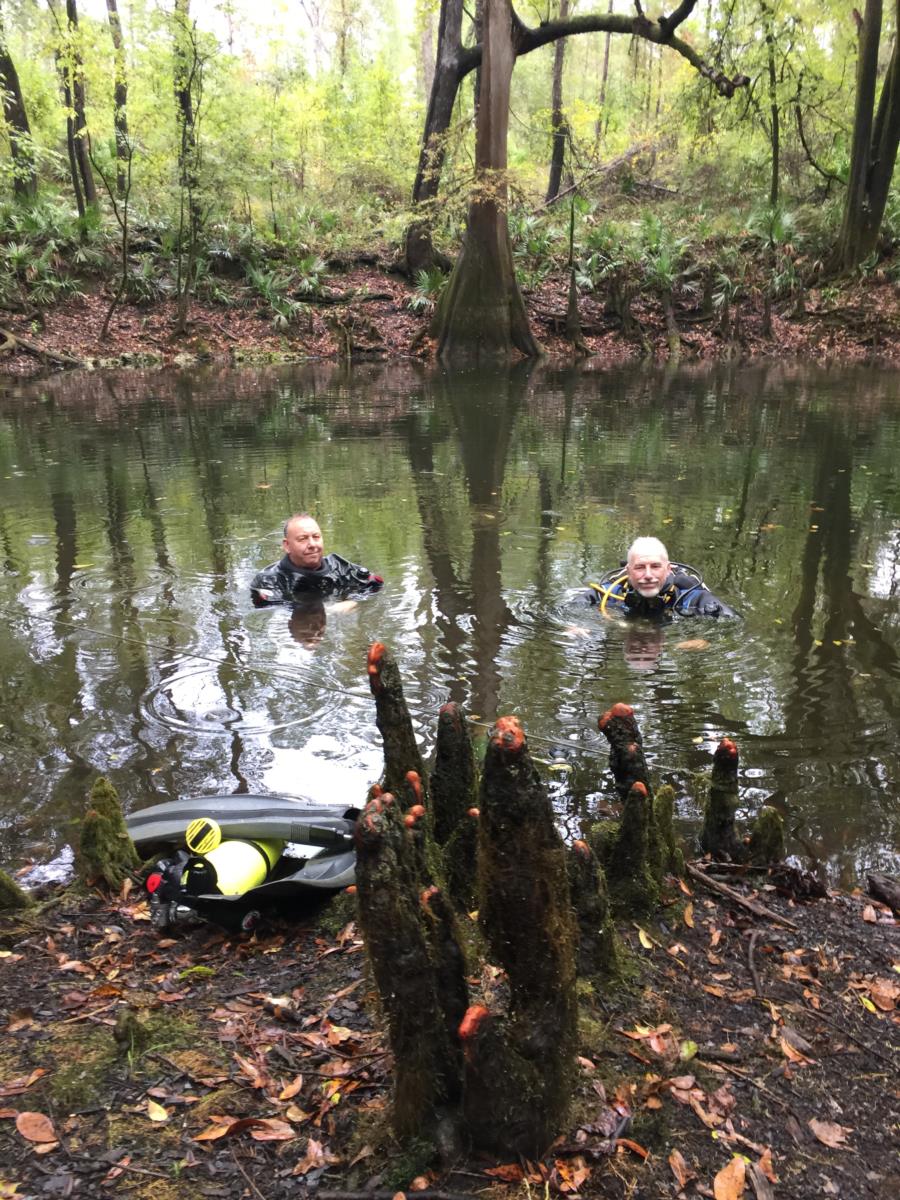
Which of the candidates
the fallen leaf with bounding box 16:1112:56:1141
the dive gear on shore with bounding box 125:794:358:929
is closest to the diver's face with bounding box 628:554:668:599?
the dive gear on shore with bounding box 125:794:358:929

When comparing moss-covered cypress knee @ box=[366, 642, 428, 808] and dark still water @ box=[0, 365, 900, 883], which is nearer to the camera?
moss-covered cypress knee @ box=[366, 642, 428, 808]

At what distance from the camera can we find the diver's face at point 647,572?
6.87 meters

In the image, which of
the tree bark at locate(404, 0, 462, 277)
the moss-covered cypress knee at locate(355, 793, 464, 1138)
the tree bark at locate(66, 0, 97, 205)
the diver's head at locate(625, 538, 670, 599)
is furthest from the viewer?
the tree bark at locate(404, 0, 462, 277)

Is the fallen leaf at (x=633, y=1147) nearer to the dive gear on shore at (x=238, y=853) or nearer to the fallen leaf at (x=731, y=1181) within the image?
the fallen leaf at (x=731, y=1181)

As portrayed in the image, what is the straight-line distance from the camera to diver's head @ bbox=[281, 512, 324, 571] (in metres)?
7.61

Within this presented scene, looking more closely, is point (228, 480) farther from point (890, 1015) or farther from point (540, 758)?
point (890, 1015)

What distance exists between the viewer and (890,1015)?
9.01ft

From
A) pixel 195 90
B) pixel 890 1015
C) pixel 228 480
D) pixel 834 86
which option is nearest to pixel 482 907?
pixel 890 1015

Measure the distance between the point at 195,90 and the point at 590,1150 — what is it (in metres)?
28.8

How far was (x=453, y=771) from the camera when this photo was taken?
10.4 ft

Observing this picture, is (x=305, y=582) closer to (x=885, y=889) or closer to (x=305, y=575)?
(x=305, y=575)

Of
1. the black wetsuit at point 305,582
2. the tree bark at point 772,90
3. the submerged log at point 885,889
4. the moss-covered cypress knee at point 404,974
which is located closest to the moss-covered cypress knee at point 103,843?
the moss-covered cypress knee at point 404,974

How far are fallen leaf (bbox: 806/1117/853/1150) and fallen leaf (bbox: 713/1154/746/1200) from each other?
0.87ft

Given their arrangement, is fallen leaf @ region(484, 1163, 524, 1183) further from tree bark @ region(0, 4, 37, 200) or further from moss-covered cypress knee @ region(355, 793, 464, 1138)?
tree bark @ region(0, 4, 37, 200)
